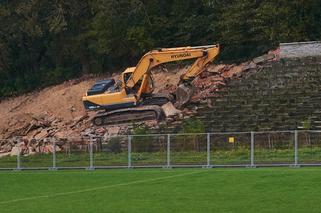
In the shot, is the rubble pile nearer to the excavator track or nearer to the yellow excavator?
the excavator track

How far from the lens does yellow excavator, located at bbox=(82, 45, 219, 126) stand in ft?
159

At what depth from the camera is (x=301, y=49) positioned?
5034 cm

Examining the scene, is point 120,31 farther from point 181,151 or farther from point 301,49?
point 181,151

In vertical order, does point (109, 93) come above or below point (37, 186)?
above

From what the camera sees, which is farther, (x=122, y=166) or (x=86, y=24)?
(x=86, y=24)

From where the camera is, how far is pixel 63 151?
123 feet

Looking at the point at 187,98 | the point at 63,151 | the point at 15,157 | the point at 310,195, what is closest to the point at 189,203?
the point at 310,195

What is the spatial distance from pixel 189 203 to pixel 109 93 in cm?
2952

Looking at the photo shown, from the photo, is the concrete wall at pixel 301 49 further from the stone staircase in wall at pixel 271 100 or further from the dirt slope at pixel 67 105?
the dirt slope at pixel 67 105

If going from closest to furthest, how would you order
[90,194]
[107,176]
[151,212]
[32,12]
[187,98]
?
[151,212], [90,194], [107,176], [187,98], [32,12]

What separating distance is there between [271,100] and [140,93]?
321 inches

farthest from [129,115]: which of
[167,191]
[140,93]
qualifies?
[167,191]

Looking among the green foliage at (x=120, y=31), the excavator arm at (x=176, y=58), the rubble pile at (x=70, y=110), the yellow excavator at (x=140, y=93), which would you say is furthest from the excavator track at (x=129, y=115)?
the green foliage at (x=120, y=31)

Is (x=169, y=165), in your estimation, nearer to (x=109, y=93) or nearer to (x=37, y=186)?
(x=37, y=186)
